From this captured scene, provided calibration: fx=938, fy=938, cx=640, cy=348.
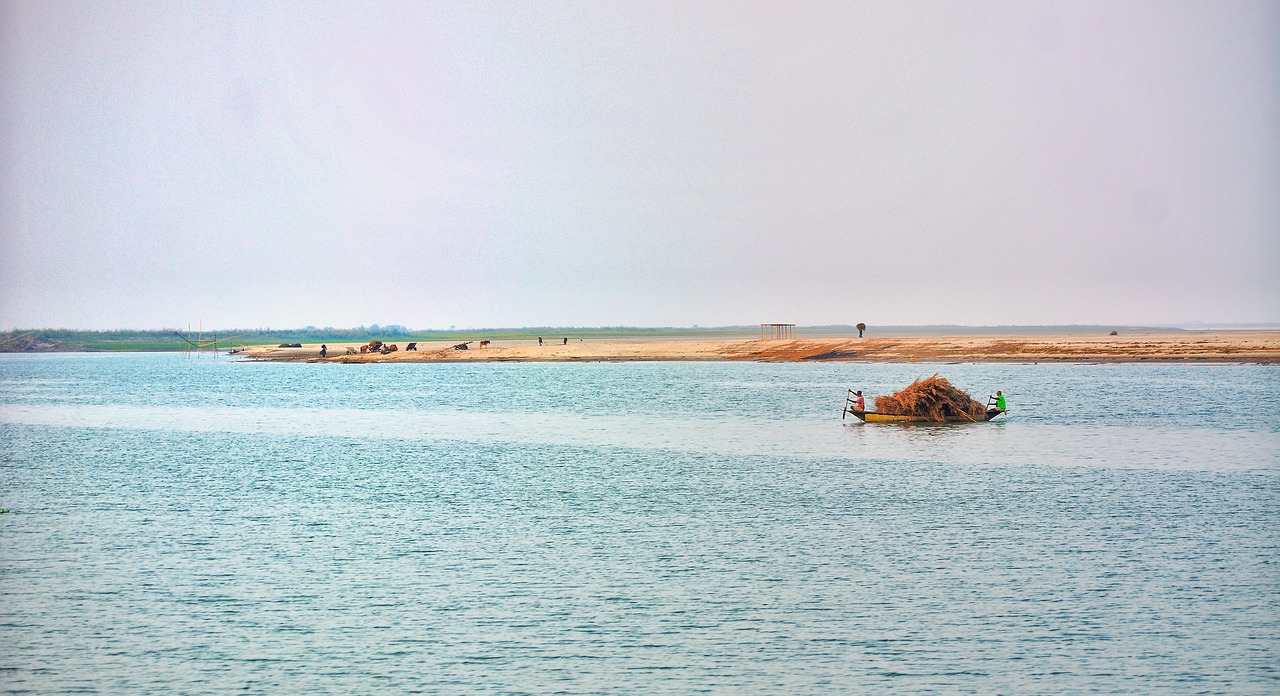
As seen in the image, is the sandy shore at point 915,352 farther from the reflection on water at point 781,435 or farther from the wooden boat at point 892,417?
the reflection on water at point 781,435

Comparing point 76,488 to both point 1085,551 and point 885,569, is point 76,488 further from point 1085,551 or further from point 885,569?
point 1085,551

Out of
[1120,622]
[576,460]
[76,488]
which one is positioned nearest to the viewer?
[1120,622]

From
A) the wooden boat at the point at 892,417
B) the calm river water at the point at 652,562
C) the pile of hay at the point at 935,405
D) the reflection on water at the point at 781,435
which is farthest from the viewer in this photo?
the pile of hay at the point at 935,405

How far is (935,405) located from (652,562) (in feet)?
120

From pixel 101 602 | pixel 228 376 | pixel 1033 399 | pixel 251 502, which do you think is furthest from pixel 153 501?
pixel 228 376

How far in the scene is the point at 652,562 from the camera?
803 inches

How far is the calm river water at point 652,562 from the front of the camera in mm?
14203

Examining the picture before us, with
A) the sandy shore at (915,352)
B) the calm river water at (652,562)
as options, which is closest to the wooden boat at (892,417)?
the calm river water at (652,562)

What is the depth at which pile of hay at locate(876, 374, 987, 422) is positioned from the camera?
5291 cm

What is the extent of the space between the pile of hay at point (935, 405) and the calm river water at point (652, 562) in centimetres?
568

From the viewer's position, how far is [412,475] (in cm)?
3475

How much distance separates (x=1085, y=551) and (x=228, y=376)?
395 ft

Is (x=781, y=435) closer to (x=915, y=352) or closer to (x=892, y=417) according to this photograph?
(x=892, y=417)

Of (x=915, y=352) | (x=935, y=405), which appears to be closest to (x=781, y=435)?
(x=935, y=405)
